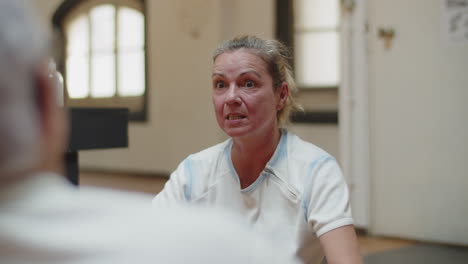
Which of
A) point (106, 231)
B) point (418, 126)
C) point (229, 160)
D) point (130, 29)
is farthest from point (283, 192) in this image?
point (130, 29)

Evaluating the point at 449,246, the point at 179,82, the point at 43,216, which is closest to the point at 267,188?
the point at 43,216

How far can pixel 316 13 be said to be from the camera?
16.9ft

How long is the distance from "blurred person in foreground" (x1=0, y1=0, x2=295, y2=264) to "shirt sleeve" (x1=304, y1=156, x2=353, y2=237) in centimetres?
87

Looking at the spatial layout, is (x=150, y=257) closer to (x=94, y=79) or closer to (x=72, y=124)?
(x=72, y=124)

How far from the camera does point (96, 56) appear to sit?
7.82 meters

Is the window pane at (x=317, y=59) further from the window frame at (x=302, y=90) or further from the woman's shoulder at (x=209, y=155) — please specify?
the woman's shoulder at (x=209, y=155)

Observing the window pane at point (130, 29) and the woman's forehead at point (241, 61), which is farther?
the window pane at point (130, 29)

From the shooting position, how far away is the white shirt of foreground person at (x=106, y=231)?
1.34 feet

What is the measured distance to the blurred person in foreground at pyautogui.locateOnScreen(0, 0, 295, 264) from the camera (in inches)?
15.2

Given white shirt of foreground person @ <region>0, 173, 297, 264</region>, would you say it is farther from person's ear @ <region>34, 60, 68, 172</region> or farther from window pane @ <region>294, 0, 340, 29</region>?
window pane @ <region>294, 0, 340, 29</region>

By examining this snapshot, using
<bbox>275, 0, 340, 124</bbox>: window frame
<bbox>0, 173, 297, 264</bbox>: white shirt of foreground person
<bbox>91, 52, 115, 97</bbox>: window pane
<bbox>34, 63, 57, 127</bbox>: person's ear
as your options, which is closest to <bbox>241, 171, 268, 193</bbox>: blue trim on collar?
<bbox>0, 173, 297, 264</bbox>: white shirt of foreground person

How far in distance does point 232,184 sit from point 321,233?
0.32m

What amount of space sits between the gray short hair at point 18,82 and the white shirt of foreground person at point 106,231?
0.03 meters

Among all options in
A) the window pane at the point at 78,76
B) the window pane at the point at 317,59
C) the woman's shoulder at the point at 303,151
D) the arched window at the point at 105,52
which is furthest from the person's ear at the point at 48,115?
the window pane at the point at 78,76
